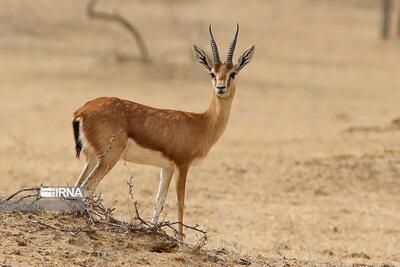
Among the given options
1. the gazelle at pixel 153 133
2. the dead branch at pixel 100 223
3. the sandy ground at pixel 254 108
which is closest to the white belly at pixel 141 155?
the gazelle at pixel 153 133

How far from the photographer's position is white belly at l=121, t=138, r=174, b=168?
895cm

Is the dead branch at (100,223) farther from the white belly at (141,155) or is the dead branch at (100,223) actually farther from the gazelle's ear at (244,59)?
the gazelle's ear at (244,59)

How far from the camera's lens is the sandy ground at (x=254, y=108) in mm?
11531

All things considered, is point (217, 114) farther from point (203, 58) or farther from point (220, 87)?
point (203, 58)

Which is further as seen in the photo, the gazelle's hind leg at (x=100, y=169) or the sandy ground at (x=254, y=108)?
the sandy ground at (x=254, y=108)

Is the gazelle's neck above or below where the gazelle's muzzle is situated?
below

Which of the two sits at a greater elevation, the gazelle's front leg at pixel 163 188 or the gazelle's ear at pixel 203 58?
the gazelle's ear at pixel 203 58

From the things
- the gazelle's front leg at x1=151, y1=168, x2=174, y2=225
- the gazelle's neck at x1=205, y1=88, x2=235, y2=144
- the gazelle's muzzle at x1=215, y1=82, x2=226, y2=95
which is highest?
the gazelle's muzzle at x1=215, y1=82, x2=226, y2=95

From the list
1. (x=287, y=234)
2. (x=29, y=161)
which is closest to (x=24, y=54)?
(x=29, y=161)

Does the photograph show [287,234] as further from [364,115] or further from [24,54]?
[24,54]

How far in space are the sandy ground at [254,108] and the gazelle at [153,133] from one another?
0.55 metres

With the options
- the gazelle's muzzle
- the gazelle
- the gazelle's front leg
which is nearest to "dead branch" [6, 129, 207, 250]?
the gazelle

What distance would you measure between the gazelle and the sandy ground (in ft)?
1.80

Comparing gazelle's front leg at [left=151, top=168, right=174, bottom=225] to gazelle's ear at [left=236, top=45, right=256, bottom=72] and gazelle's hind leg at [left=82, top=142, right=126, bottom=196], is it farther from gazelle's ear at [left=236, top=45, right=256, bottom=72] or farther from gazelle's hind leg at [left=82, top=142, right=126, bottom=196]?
gazelle's ear at [left=236, top=45, right=256, bottom=72]
